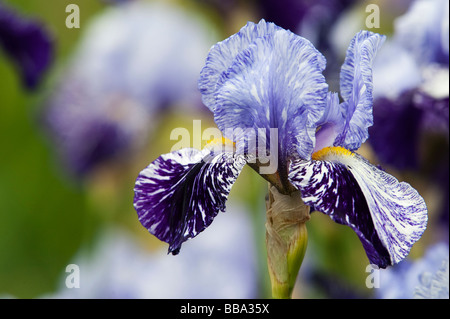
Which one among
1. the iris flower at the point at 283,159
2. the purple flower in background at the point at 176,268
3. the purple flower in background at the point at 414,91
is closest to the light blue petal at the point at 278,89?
the iris flower at the point at 283,159

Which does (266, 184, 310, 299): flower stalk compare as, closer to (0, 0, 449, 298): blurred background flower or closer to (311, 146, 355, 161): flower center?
(311, 146, 355, 161): flower center

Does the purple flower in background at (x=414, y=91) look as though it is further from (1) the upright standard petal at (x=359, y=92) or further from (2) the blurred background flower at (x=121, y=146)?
(1) the upright standard petal at (x=359, y=92)

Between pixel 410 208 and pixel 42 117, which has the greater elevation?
pixel 42 117

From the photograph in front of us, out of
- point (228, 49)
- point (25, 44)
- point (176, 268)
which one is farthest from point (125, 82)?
point (228, 49)

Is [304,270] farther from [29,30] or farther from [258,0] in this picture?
[29,30]

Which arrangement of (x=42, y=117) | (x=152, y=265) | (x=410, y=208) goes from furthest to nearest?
(x=42, y=117) < (x=152, y=265) < (x=410, y=208)

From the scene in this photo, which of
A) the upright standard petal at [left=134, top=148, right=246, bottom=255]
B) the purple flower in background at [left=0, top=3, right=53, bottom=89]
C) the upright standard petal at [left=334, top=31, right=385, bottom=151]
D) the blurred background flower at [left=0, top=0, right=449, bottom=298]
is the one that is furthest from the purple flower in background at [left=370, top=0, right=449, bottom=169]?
the purple flower in background at [left=0, top=3, right=53, bottom=89]

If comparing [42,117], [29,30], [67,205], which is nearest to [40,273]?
[67,205]
